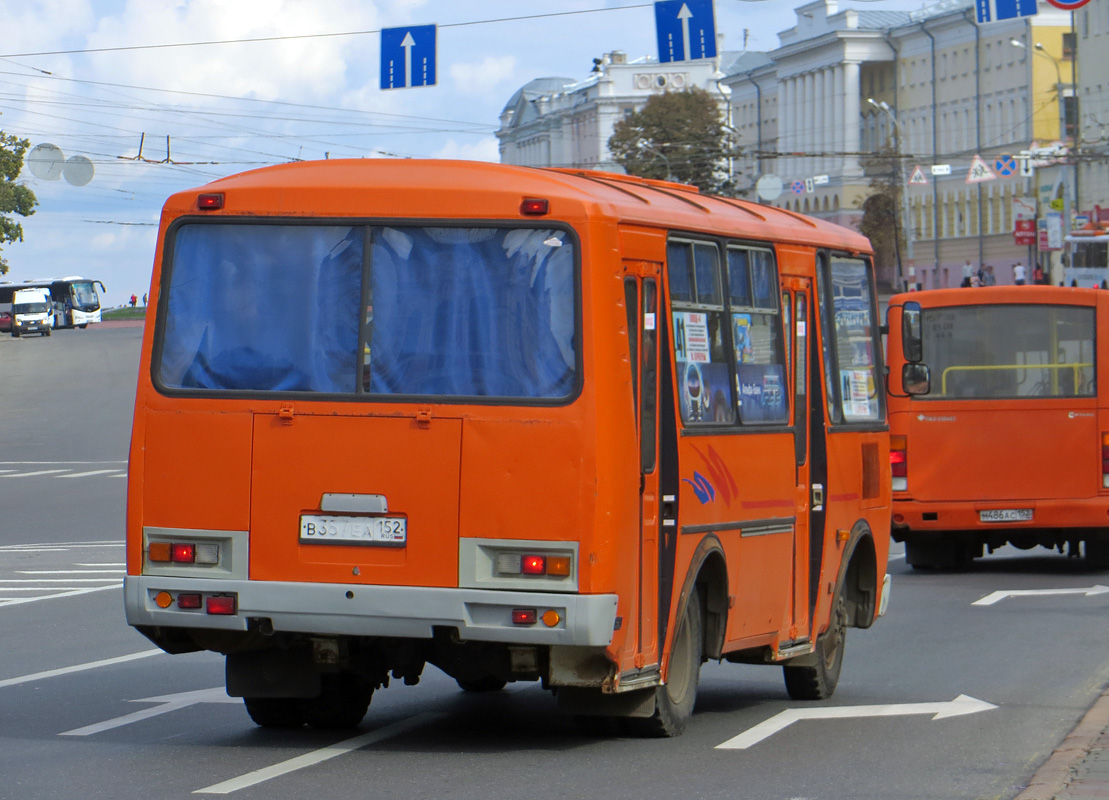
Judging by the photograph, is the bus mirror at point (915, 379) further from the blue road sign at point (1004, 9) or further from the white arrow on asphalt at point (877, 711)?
the blue road sign at point (1004, 9)

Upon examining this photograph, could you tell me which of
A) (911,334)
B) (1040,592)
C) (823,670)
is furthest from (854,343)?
(1040,592)

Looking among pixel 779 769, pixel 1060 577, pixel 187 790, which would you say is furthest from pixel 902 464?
pixel 187 790

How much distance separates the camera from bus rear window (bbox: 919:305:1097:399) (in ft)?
69.2

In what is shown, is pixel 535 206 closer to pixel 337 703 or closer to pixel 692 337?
pixel 692 337

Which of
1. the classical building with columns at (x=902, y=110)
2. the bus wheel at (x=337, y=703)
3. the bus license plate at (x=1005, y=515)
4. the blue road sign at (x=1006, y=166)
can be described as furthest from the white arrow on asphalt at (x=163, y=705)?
the classical building with columns at (x=902, y=110)

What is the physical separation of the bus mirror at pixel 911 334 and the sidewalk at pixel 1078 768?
3.55 m

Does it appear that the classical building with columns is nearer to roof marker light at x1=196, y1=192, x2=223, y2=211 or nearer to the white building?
the white building

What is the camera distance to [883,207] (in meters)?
119

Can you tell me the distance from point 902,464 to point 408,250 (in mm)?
12366

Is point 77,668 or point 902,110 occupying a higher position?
point 902,110

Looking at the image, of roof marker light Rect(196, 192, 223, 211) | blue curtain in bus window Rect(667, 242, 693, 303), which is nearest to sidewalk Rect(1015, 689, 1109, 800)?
blue curtain in bus window Rect(667, 242, 693, 303)

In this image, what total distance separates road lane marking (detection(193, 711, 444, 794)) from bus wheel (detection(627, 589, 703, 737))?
1.16 m

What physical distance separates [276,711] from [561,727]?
1.34m

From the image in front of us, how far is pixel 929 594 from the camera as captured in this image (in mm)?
19344
